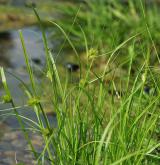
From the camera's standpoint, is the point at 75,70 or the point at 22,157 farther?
the point at 75,70

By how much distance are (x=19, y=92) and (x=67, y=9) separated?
1.73m

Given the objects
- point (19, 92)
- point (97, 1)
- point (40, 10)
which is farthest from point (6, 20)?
point (19, 92)

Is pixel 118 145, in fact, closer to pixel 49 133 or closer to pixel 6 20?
pixel 49 133

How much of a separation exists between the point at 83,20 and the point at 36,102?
13.3 ft

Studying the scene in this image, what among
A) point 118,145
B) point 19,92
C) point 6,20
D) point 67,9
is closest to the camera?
point 118,145

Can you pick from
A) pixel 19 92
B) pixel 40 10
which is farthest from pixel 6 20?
pixel 19 92

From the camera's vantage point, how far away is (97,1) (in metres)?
6.14

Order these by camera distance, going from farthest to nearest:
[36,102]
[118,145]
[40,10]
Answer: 1. [40,10]
2. [118,145]
3. [36,102]

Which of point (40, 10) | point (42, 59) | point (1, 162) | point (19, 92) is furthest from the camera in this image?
point (40, 10)

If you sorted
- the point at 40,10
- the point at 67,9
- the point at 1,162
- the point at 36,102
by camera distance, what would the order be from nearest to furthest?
the point at 36,102 → the point at 1,162 → the point at 67,9 → the point at 40,10

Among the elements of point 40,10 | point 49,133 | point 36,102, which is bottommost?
point 40,10

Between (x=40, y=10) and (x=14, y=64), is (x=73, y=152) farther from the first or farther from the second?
(x=40, y=10)

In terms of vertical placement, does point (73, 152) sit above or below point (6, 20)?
above

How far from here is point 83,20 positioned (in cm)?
587
